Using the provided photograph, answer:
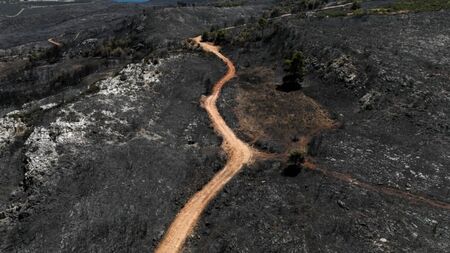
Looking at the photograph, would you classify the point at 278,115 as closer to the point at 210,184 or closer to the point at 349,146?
the point at 349,146

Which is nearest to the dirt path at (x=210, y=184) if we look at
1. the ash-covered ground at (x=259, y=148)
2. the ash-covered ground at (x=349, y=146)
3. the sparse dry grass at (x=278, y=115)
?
the ash-covered ground at (x=259, y=148)

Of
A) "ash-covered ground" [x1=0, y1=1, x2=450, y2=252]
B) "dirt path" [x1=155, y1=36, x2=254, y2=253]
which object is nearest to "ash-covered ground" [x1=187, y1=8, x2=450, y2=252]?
"ash-covered ground" [x1=0, y1=1, x2=450, y2=252]

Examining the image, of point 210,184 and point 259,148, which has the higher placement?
point 259,148

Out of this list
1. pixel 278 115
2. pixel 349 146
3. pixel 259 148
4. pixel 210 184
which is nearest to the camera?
pixel 210 184

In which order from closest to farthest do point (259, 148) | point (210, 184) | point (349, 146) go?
1. point (210, 184)
2. point (349, 146)
3. point (259, 148)

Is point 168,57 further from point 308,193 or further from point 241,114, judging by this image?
point 308,193

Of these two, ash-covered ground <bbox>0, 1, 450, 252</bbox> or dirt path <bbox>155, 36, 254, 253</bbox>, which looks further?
dirt path <bbox>155, 36, 254, 253</bbox>

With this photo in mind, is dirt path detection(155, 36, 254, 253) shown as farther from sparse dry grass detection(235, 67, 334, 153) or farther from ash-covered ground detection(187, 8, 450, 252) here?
sparse dry grass detection(235, 67, 334, 153)

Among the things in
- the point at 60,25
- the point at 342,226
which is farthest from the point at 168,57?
the point at 60,25

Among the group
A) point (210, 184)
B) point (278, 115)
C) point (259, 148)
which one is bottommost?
point (210, 184)

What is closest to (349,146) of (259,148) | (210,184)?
(259,148)
